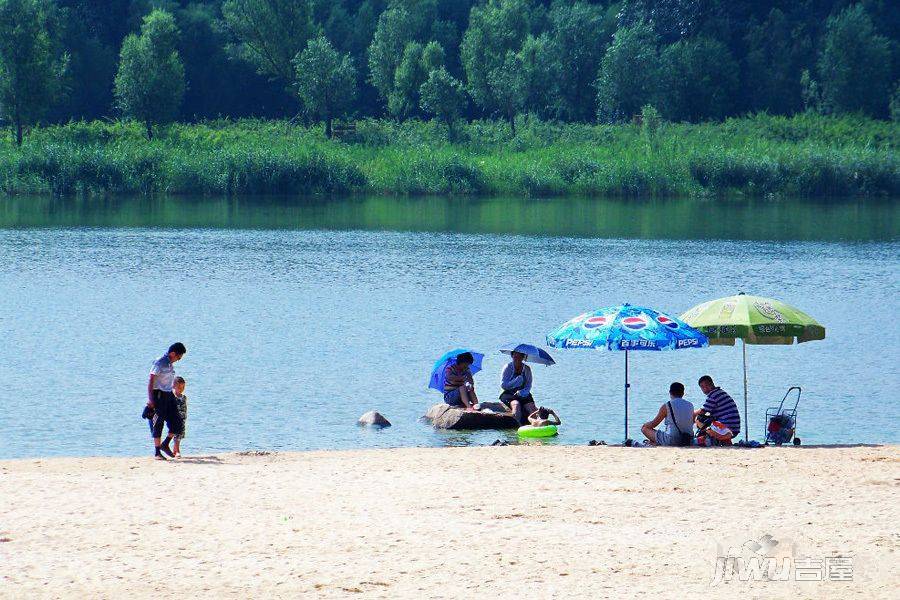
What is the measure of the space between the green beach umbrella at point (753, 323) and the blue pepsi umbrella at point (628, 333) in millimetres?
364

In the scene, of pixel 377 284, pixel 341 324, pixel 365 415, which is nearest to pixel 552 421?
pixel 365 415

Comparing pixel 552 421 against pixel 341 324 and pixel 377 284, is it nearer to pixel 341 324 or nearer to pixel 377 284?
pixel 341 324

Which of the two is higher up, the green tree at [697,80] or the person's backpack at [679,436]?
the green tree at [697,80]

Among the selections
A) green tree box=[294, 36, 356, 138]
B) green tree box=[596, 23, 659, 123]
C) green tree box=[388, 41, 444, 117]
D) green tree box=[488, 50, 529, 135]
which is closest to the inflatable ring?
green tree box=[294, 36, 356, 138]

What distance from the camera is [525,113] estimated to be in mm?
105062

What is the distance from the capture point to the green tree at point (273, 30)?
357 ft

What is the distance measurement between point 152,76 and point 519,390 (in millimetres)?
76892

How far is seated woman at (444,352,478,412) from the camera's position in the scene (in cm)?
2323

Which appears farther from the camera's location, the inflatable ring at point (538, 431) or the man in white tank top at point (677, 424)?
the inflatable ring at point (538, 431)

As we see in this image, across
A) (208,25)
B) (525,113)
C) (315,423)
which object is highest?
(208,25)

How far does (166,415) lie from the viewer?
18.8 metres

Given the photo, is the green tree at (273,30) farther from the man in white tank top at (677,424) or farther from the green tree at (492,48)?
the man in white tank top at (677,424)

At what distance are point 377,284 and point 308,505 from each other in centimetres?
2974

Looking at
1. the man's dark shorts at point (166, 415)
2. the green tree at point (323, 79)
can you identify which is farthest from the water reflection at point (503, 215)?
the man's dark shorts at point (166, 415)
